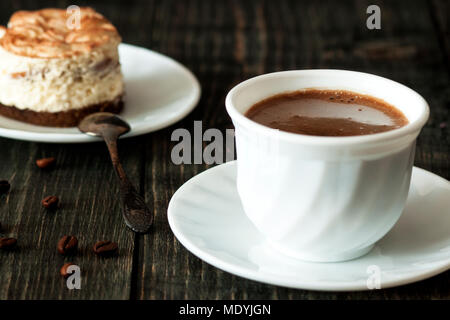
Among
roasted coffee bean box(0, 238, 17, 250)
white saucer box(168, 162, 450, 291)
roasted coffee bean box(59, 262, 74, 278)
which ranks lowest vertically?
roasted coffee bean box(0, 238, 17, 250)

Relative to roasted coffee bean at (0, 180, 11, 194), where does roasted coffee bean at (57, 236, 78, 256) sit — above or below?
above

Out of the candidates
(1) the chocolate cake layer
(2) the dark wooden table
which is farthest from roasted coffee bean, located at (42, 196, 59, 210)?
(1) the chocolate cake layer

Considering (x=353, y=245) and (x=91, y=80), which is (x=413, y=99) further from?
(x=91, y=80)

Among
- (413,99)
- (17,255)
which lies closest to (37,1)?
(17,255)

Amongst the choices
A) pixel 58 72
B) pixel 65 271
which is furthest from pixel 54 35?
pixel 65 271

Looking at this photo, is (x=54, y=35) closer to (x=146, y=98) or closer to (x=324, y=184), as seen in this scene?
(x=146, y=98)

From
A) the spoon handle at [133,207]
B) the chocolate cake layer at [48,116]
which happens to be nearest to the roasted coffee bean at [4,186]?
the spoon handle at [133,207]

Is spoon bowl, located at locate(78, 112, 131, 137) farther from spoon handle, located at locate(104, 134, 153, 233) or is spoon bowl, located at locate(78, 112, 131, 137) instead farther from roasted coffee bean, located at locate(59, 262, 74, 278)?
roasted coffee bean, located at locate(59, 262, 74, 278)
